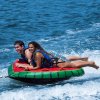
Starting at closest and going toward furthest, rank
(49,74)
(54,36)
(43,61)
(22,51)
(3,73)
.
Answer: (49,74) → (43,61) → (22,51) → (3,73) → (54,36)

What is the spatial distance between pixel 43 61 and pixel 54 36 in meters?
5.43

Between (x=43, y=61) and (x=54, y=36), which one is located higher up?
(x=54, y=36)

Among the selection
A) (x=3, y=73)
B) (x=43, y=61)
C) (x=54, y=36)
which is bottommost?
(x=3, y=73)

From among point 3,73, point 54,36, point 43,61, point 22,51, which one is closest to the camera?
point 43,61

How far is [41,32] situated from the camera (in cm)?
1731

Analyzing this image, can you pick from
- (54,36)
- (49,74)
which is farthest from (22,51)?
(54,36)

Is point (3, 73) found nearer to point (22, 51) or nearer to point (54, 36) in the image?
point (22, 51)

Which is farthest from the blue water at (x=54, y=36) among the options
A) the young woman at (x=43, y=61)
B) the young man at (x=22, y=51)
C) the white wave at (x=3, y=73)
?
the young man at (x=22, y=51)

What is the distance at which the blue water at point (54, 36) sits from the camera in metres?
10.9

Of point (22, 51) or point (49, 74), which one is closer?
point (49, 74)

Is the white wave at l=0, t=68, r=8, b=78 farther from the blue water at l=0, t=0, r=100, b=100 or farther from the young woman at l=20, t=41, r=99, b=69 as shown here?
the young woman at l=20, t=41, r=99, b=69

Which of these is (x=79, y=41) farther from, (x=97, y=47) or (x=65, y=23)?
→ (x=65, y=23)

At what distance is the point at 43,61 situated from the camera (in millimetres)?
11305

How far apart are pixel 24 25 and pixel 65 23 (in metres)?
1.83
